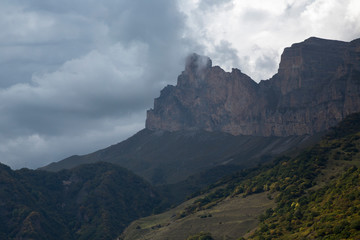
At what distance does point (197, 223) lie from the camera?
186750 millimetres

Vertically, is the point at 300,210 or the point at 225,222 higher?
the point at 300,210

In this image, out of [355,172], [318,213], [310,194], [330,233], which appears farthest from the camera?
[310,194]

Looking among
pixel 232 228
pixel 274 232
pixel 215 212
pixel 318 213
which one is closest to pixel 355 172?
pixel 318 213

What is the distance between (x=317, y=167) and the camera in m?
186

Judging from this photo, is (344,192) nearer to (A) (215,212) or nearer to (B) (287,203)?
(B) (287,203)

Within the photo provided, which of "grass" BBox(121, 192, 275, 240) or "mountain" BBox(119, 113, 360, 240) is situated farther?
"grass" BBox(121, 192, 275, 240)

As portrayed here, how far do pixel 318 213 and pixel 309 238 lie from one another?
18.1 m

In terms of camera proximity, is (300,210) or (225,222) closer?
(300,210)

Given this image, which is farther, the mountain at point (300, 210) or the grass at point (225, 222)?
the grass at point (225, 222)

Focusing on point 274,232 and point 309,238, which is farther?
point 274,232

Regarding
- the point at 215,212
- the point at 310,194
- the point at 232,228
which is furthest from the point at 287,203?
the point at 215,212

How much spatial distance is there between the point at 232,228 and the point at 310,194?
29073 mm

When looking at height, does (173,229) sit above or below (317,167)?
below

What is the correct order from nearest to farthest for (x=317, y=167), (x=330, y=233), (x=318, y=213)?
1. (x=330, y=233)
2. (x=318, y=213)
3. (x=317, y=167)
